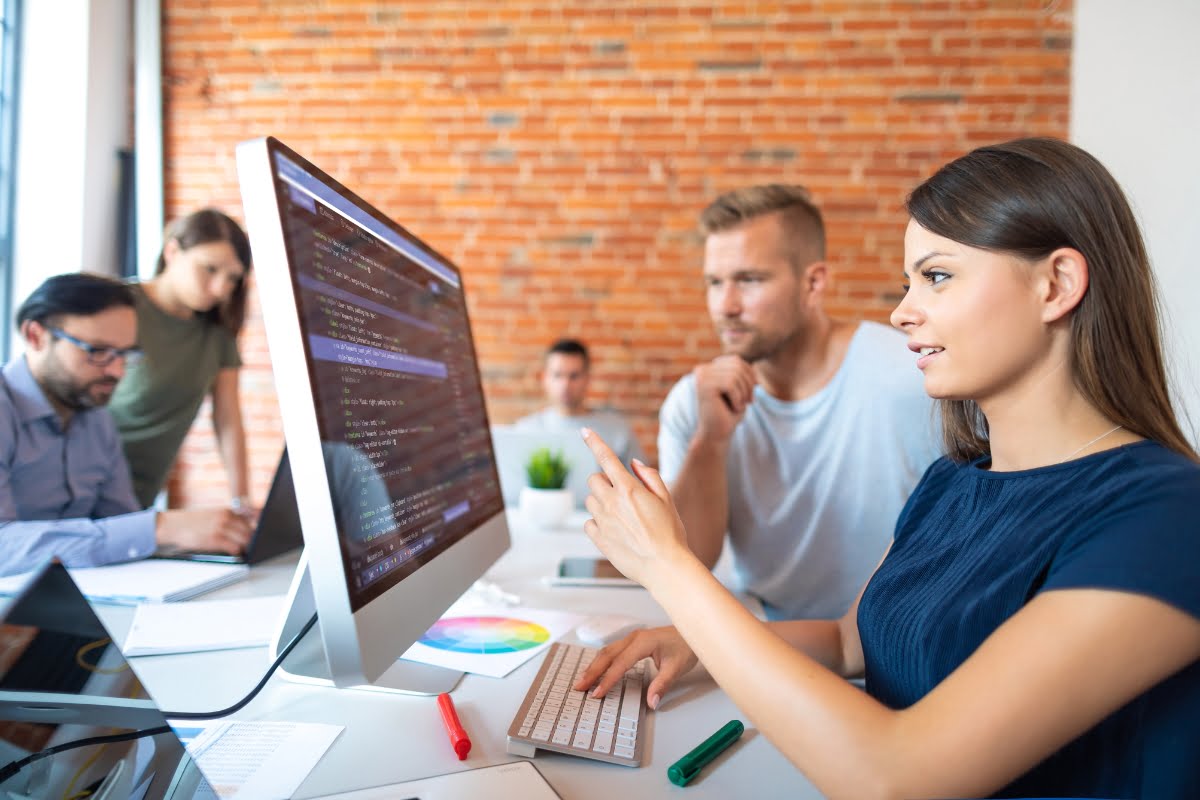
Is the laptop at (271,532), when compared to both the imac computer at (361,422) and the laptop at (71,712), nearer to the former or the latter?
the imac computer at (361,422)

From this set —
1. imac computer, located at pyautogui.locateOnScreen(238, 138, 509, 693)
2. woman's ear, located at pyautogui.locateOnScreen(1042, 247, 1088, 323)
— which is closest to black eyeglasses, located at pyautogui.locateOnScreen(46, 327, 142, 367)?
imac computer, located at pyautogui.locateOnScreen(238, 138, 509, 693)

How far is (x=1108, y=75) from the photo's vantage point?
2.02 metres

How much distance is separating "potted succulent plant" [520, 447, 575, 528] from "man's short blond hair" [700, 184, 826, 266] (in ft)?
2.39

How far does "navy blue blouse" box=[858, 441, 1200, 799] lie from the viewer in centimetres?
62

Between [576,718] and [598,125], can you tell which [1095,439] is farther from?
[598,125]

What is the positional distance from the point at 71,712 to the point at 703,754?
545 millimetres

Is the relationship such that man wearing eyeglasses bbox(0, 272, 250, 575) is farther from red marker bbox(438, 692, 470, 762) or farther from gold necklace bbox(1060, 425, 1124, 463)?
gold necklace bbox(1060, 425, 1124, 463)

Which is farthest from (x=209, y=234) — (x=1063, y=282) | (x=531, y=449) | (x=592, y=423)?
(x=1063, y=282)

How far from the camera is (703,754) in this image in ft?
2.43

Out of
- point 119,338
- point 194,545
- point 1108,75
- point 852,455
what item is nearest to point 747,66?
point 1108,75

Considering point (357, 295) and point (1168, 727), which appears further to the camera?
point (357, 295)

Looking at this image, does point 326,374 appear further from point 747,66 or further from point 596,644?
point 747,66

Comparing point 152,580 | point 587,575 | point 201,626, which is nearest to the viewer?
point 201,626

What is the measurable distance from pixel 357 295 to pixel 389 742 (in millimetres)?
466
